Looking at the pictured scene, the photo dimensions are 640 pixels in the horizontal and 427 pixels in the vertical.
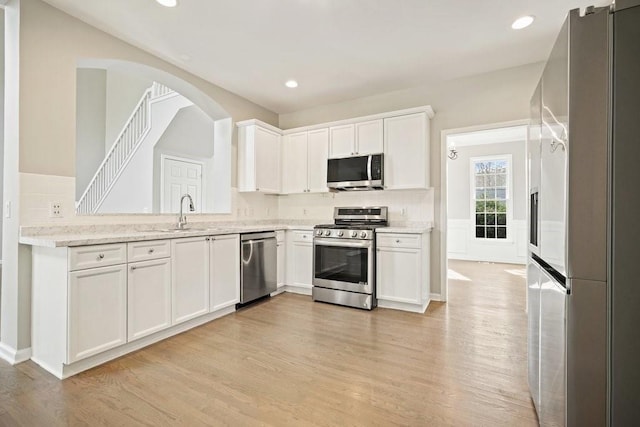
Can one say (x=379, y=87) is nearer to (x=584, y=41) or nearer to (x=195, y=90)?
(x=195, y=90)

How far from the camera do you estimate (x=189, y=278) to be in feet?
9.82

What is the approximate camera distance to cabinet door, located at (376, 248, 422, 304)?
3.49m

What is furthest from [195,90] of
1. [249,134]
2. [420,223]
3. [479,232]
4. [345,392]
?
[479,232]

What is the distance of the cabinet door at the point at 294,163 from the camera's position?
459cm

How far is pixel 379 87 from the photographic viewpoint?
415 cm

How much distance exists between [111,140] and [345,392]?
24.2 ft

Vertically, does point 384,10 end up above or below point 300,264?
above

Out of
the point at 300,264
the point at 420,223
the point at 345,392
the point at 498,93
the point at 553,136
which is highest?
the point at 498,93

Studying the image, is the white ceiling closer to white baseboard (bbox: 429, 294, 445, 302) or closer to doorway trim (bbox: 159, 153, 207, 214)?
doorway trim (bbox: 159, 153, 207, 214)

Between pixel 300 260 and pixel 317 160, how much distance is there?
56.7 inches

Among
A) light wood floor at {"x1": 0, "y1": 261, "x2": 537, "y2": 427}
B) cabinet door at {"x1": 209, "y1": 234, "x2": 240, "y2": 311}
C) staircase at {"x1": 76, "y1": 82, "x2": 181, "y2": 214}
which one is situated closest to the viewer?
light wood floor at {"x1": 0, "y1": 261, "x2": 537, "y2": 427}

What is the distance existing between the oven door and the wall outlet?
2572 mm

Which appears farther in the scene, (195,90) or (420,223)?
(420,223)

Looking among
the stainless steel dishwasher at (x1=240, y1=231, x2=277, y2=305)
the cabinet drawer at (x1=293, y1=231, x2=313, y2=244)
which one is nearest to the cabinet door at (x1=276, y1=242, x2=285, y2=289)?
the stainless steel dishwasher at (x1=240, y1=231, x2=277, y2=305)
